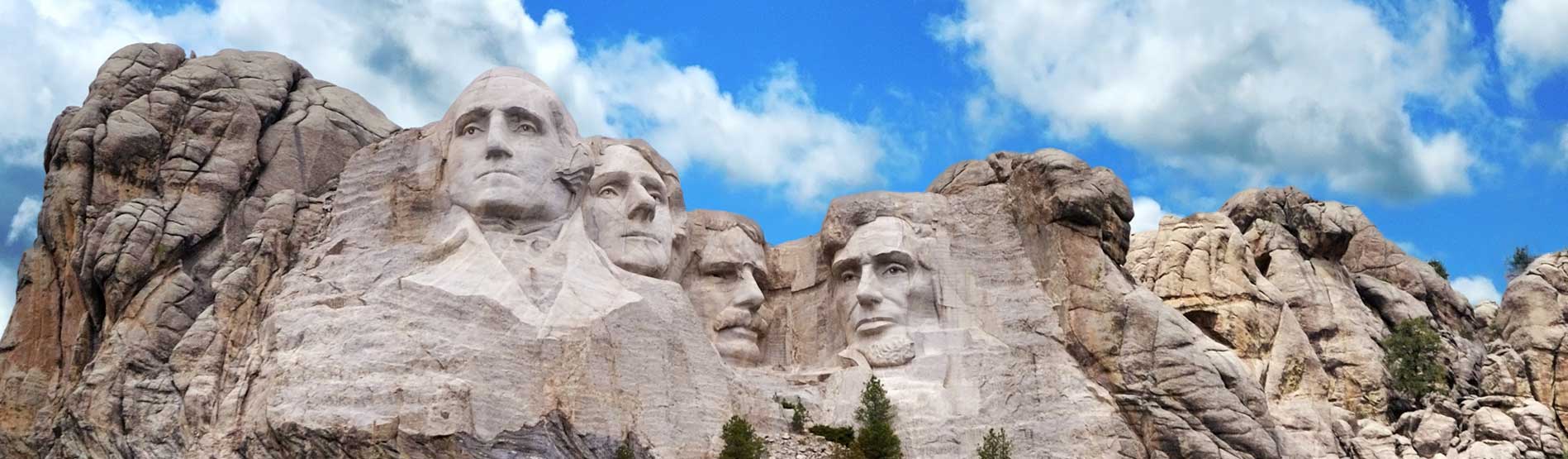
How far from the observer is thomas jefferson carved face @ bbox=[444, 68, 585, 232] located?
32500 millimetres

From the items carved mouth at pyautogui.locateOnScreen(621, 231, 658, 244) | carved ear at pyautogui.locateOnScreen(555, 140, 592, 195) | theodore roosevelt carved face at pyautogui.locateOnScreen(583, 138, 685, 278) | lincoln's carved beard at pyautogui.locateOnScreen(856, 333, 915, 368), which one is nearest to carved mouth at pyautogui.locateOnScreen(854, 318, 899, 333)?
lincoln's carved beard at pyautogui.locateOnScreen(856, 333, 915, 368)

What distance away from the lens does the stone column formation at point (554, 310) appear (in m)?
30.0

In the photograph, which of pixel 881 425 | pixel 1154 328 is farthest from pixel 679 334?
pixel 1154 328

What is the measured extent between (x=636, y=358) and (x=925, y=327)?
6.41 metres

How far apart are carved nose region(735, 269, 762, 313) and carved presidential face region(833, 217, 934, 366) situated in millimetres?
1482

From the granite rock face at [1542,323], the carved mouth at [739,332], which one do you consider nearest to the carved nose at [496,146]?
the carved mouth at [739,332]

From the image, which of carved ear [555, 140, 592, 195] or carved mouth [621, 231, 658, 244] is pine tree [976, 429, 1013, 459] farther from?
carved ear [555, 140, 592, 195]

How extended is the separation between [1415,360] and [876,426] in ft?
42.3

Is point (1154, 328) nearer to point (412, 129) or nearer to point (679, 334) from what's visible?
point (679, 334)

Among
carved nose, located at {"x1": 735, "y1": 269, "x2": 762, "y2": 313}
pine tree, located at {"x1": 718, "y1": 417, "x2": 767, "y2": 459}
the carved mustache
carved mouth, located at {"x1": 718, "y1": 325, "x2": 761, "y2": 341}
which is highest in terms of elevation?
carved nose, located at {"x1": 735, "y1": 269, "x2": 762, "y2": 313}

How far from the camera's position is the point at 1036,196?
36.5 metres

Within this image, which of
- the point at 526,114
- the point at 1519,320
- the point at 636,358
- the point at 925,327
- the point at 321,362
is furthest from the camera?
the point at 1519,320

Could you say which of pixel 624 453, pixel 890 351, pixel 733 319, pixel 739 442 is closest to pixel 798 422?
pixel 739 442

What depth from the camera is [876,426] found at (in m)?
33.2
